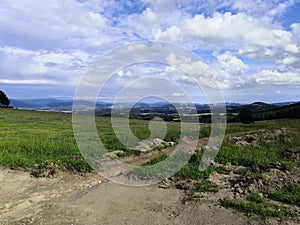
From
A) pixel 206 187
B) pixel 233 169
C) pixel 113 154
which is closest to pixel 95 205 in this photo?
pixel 206 187

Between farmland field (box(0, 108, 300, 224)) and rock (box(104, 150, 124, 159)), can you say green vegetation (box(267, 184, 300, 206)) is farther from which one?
rock (box(104, 150, 124, 159))

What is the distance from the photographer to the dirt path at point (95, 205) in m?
8.55

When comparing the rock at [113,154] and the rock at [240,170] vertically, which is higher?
the rock at [113,154]

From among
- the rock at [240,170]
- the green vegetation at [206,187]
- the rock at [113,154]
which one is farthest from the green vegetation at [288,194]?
the rock at [113,154]

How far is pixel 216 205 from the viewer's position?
30.5ft

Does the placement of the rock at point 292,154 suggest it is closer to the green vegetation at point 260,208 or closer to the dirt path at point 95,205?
the green vegetation at point 260,208

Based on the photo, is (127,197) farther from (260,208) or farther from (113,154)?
(113,154)

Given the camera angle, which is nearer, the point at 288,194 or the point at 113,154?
the point at 288,194

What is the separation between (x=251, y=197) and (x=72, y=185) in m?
7.15

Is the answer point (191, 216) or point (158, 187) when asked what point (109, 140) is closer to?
point (158, 187)

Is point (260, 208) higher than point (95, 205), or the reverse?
point (260, 208)

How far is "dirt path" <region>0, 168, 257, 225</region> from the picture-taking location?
8.55 meters

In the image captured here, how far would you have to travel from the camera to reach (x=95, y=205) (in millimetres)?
9727

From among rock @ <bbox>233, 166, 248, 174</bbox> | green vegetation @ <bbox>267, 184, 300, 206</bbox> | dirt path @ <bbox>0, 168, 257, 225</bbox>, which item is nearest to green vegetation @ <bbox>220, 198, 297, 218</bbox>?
dirt path @ <bbox>0, 168, 257, 225</bbox>
